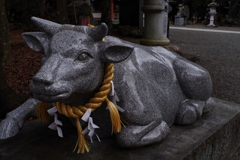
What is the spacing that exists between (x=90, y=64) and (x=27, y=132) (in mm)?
1259

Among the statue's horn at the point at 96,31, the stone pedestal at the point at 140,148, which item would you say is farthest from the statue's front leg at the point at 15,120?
the statue's horn at the point at 96,31

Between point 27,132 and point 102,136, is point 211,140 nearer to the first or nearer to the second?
point 102,136

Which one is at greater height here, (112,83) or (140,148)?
(112,83)

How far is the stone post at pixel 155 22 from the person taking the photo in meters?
6.49

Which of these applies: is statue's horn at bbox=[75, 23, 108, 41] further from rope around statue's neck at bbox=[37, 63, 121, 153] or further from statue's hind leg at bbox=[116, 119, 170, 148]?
statue's hind leg at bbox=[116, 119, 170, 148]

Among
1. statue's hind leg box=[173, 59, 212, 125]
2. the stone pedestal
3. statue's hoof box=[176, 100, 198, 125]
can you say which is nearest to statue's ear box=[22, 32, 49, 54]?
the stone pedestal

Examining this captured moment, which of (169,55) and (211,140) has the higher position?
(169,55)

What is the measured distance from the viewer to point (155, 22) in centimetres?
671

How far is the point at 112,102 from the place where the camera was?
2.13m

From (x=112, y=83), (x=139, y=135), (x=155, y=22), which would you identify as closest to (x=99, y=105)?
(x=112, y=83)

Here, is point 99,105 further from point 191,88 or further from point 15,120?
point 191,88

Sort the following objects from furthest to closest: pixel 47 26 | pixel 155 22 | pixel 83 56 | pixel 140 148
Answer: pixel 155 22 → pixel 140 148 → pixel 47 26 → pixel 83 56

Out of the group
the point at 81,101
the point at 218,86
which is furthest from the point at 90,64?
the point at 218,86

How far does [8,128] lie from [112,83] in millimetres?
Result: 1071
